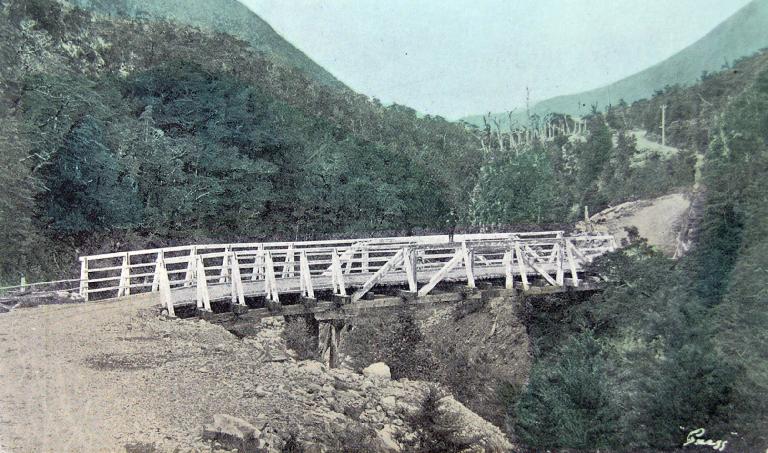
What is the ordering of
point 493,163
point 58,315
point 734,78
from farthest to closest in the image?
point 493,163
point 58,315
point 734,78

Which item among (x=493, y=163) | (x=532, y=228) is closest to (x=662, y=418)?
(x=532, y=228)

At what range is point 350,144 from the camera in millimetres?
33406

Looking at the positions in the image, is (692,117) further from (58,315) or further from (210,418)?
(58,315)

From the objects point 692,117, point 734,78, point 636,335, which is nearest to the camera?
point 734,78

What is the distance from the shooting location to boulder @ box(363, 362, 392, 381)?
44.5 feet

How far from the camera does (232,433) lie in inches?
264

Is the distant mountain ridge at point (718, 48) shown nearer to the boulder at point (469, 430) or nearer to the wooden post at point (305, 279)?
the boulder at point (469, 430)

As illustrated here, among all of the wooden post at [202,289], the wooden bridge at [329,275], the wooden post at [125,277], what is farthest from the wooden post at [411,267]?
the wooden post at [125,277]

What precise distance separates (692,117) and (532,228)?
7.56 metres

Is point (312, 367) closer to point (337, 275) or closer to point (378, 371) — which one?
point (337, 275)

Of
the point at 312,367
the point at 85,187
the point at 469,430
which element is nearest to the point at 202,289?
the point at 312,367
